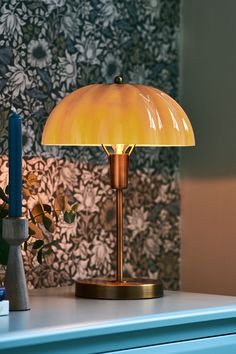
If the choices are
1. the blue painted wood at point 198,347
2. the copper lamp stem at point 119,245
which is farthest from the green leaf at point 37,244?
the blue painted wood at point 198,347

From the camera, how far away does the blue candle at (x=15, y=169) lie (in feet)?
5.98

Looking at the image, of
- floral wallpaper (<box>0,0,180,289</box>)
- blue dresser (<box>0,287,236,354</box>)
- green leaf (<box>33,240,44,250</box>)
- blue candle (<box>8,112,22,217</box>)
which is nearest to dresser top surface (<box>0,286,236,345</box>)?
blue dresser (<box>0,287,236,354</box>)

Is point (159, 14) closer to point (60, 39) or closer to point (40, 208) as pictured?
point (60, 39)

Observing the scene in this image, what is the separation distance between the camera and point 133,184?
2.57 meters

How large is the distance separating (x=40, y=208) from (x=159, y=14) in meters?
0.87

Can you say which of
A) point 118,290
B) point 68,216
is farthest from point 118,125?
point 118,290

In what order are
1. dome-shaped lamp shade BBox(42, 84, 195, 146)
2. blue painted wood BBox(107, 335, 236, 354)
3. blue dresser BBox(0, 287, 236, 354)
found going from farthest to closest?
dome-shaped lamp shade BBox(42, 84, 195, 146) < blue painted wood BBox(107, 335, 236, 354) < blue dresser BBox(0, 287, 236, 354)

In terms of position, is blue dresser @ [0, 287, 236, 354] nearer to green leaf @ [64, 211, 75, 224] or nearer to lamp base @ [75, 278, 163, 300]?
lamp base @ [75, 278, 163, 300]

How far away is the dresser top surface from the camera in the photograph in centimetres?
157

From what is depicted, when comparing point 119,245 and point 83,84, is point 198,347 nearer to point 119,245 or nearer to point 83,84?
point 119,245

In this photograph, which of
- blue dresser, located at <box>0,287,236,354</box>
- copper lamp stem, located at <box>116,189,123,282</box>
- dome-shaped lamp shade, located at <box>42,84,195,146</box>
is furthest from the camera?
copper lamp stem, located at <box>116,189,123,282</box>

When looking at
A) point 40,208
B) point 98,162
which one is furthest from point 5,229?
point 98,162

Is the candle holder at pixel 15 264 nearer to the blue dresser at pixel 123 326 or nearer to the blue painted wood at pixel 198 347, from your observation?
the blue dresser at pixel 123 326

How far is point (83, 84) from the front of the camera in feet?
8.01
